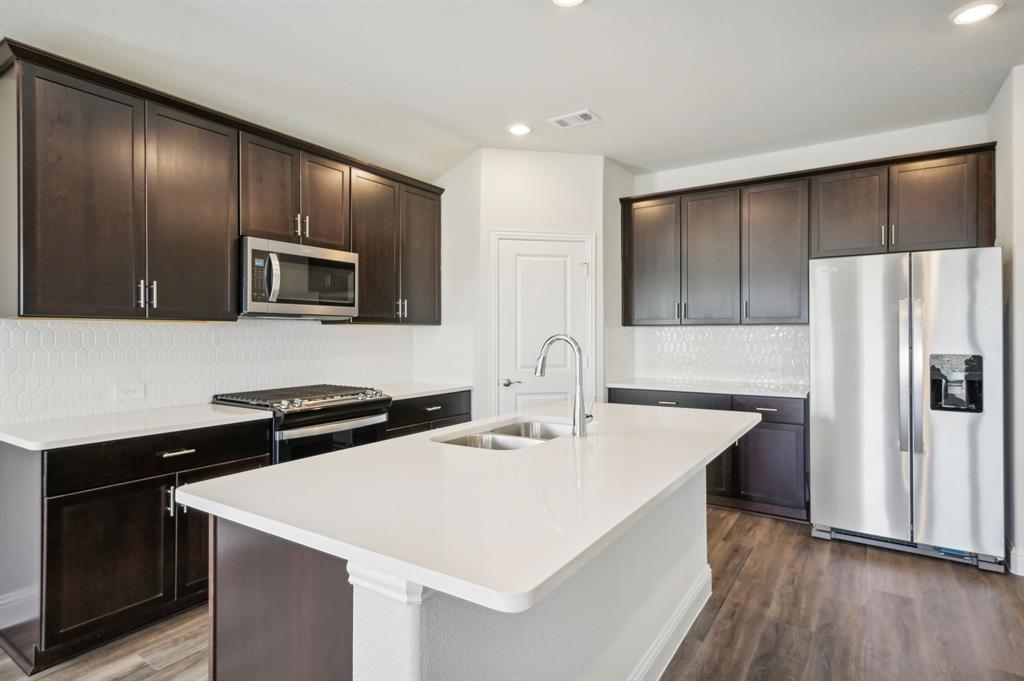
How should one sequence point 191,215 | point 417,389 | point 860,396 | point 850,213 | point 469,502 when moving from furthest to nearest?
point 417,389, point 850,213, point 860,396, point 191,215, point 469,502

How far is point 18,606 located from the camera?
7.27 feet

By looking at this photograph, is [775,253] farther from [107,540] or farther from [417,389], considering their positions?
[107,540]

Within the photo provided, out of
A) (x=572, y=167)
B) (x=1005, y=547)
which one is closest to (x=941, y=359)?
(x=1005, y=547)

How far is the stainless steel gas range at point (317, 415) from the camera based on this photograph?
283 centimetres

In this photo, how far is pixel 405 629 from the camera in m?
0.97

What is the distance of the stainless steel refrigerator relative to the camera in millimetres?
3010

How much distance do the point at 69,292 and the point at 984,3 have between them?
13.2 feet

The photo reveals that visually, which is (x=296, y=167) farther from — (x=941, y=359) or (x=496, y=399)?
(x=941, y=359)

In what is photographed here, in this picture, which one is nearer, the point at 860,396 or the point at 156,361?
the point at 156,361

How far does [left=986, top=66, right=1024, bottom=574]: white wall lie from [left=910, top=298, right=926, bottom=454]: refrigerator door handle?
42cm

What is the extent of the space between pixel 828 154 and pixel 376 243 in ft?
11.0

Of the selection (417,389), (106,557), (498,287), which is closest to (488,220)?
(498,287)

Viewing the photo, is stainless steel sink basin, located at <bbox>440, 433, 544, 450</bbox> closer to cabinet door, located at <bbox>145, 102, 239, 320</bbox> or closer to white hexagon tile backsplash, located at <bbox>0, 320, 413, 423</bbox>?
cabinet door, located at <bbox>145, 102, 239, 320</bbox>

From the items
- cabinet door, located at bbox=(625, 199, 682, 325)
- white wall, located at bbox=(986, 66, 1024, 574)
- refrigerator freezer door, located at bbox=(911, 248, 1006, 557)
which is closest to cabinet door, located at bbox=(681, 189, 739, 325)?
cabinet door, located at bbox=(625, 199, 682, 325)
